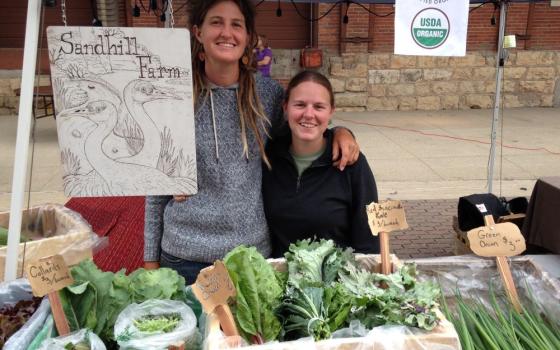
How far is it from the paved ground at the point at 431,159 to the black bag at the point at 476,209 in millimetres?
791

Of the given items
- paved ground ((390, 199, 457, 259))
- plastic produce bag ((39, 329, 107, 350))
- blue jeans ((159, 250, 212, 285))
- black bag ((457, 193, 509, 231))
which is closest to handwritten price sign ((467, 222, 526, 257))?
blue jeans ((159, 250, 212, 285))

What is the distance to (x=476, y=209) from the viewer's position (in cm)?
363

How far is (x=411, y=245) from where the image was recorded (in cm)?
468

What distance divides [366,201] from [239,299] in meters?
0.72

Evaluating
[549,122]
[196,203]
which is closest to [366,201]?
[196,203]

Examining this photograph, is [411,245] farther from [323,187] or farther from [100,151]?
[100,151]

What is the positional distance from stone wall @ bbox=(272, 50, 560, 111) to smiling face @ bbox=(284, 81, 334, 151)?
30.5ft

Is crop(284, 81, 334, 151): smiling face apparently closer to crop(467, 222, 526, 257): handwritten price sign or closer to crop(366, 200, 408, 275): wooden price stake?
crop(366, 200, 408, 275): wooden price stake

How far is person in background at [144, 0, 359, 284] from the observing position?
1.76m

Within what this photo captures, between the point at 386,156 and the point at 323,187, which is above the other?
the point at 323,187

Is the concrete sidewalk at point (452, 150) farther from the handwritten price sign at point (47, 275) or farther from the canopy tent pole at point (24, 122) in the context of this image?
the handwritten price sign at point (47, 275)

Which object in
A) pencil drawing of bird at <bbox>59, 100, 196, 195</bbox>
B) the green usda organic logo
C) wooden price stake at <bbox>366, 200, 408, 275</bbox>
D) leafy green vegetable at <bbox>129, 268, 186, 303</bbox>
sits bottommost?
leafy green vegetable at <bbox>129, 268, 186, 303</bbox>

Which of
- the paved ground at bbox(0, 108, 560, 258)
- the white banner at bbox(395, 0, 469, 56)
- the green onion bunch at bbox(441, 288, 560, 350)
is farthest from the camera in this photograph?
the paved ground at bbox(0, 108, 560, 258)

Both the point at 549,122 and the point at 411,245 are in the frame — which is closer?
the point at 411,245
